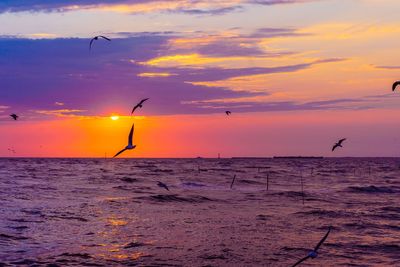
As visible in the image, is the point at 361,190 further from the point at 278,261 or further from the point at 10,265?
the point at 10,265

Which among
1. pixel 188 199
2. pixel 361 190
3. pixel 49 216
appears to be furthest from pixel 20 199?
pixel 361 190

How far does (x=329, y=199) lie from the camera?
40000 millimetres

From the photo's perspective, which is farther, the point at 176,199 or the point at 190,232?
the point at 176,199

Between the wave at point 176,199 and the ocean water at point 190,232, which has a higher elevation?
the wave at point 176,199

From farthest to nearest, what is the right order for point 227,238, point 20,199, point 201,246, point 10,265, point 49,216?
point 20,199
point 49,216
point 227,238
point 201,246
point 10,265

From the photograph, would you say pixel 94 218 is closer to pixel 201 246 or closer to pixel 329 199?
pixel 201 246

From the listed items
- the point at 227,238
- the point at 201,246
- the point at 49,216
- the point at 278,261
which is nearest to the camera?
the point at 278,261

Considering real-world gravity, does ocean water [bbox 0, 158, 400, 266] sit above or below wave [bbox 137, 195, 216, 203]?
below

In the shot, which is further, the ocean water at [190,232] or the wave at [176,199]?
the wave at [176,199]

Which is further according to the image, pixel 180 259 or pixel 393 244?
pixel 393 244

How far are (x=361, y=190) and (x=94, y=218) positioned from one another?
33324mm

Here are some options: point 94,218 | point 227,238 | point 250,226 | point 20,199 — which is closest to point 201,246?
point 227,238

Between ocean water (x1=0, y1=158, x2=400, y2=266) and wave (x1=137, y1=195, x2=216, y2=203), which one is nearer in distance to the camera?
ocean water (x1=0, y1=158, x2=400, y2=266)

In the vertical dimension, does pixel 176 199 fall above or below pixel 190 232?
above
